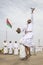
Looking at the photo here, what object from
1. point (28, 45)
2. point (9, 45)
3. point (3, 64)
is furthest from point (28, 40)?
point (9, 45)

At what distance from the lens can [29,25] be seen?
37.0ft

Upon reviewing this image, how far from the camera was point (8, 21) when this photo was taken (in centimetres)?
1997

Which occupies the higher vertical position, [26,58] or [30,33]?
[30,33]

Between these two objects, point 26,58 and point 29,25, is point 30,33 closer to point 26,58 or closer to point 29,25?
point 29,25

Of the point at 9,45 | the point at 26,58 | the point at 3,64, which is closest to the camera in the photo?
the point at 3,64

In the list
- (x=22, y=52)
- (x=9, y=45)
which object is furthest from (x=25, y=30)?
(x=9, y=45)

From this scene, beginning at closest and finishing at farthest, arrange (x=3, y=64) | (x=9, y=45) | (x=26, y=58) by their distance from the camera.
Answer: (x=3, y=64) → (x=26, y=58) → (x=9, y=45)

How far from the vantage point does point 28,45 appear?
37.1 feet

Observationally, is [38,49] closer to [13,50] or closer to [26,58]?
[13,50]

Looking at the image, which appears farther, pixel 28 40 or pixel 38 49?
pixel 38 49

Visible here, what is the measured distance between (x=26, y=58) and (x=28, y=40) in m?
0.82

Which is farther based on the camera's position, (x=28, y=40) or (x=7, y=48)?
(x=7, y=48)

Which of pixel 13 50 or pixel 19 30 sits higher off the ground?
pixel 19 30

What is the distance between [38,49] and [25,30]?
29.3 feet
